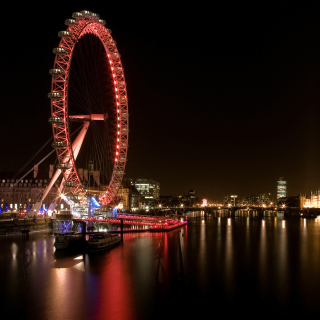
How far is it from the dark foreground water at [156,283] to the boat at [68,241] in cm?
76

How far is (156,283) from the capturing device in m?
19.4

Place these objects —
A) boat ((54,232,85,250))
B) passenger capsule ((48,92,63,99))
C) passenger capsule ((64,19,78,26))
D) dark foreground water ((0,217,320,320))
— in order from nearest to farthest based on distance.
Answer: dark foreground water ((0,217,320,320)), boat ((54,232,85,250)), passenger capsule ((48,92,63,99)), passenger capsule ((64,19,78,26))

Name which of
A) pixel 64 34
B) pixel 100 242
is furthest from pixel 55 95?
pixel 100 242

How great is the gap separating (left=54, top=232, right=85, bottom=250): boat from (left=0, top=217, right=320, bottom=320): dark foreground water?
0.76 meters

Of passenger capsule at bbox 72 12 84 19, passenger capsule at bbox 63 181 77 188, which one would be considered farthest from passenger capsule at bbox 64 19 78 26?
passenger capsule at bbox 63 181 77 188

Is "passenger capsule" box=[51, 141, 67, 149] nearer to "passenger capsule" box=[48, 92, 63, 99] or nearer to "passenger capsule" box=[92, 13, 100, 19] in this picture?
"passenger capsule" box=[48, 92, 63, 99]

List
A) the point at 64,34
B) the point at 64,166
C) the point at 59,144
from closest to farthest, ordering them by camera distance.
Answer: the point at 64,34, the point at 59,144, the point at 64,166

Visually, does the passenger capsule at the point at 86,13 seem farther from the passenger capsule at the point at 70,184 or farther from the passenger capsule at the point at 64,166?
the passenger capsule at the point at 70,184

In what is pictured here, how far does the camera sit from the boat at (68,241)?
27427 mm

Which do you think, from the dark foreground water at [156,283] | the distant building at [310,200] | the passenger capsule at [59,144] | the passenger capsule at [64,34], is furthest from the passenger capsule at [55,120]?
the distant building at [310,200]

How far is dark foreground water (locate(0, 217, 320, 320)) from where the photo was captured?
15.5 metres

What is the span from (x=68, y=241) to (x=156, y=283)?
398 inches

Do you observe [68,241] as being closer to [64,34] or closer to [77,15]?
[64,34]

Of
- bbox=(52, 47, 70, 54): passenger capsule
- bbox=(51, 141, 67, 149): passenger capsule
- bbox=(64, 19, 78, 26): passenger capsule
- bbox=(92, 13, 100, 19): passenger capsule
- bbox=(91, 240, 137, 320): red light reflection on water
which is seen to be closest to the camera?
bbox=(91, 240, 137, 320): red light reflection on water
